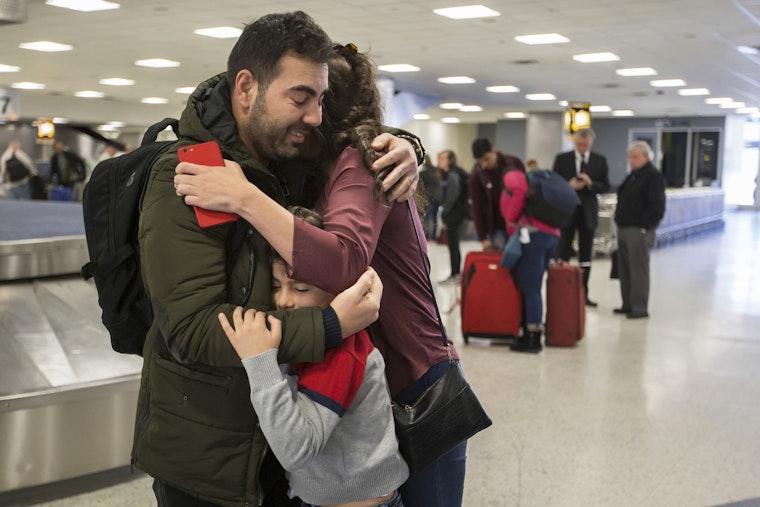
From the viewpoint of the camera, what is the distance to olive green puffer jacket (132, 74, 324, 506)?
1.66 metres

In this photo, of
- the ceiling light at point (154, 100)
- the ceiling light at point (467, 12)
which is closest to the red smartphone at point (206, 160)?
the ceiling light at point (467, 12)

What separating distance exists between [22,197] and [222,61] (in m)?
6.74

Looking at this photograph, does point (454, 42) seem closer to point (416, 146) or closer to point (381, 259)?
point (416, 146)

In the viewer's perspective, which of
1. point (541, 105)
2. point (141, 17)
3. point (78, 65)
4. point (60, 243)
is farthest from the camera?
point (541, 105)

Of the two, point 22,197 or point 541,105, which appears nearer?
point 22,197

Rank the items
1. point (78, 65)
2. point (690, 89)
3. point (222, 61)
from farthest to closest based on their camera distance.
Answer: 1. point (690, 89)
2. point (78, 65)
3. point (222, 61)

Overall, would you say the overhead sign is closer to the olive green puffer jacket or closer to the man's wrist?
the man's wrist

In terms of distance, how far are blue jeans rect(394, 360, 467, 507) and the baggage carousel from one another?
8.62ft

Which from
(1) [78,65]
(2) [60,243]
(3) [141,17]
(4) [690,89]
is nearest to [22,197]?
(1) [78,65]

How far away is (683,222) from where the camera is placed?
822 inches

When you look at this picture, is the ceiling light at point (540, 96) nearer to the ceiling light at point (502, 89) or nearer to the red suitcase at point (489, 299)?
the ceiling light at point (502, 89)

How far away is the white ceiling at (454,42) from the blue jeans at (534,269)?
5243mm

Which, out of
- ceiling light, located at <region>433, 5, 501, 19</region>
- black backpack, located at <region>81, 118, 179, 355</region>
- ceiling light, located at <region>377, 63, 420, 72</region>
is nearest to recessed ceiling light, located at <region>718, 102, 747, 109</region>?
ceiling light, located at <region>377, 63, 420, 72</region>

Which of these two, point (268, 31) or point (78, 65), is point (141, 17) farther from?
point (268, 31)
